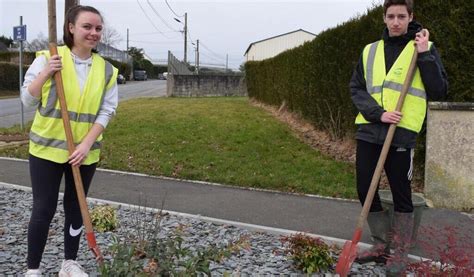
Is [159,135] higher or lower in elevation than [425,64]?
lower

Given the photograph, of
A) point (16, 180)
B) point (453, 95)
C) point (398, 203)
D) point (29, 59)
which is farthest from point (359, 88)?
point (29, 59)

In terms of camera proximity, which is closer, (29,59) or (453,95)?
(453,95)

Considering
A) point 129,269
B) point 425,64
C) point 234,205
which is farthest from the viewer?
point 234,205

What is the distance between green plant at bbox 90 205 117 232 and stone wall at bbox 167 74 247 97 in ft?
74.4

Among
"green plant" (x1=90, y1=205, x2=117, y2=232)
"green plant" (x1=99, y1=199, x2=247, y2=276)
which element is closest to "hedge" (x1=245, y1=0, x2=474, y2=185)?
"green plant" (x1=90, y1=205, x2=117, y2=232)

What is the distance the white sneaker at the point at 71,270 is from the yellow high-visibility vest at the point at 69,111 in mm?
741

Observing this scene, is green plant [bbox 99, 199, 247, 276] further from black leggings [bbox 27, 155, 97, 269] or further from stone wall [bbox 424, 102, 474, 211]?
stone wall [bbox 424, 102, 474, 211]

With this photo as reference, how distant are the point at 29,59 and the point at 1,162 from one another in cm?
3578

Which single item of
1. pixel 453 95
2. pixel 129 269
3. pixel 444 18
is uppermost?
pixel 444 18

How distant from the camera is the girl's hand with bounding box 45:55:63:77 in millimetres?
2818

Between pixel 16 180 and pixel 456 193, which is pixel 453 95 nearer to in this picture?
pixel 456 193

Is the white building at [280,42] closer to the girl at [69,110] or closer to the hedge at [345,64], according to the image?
the hedge at [345,64]

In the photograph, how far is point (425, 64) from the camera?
320 cm

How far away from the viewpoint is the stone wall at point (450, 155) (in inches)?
229
